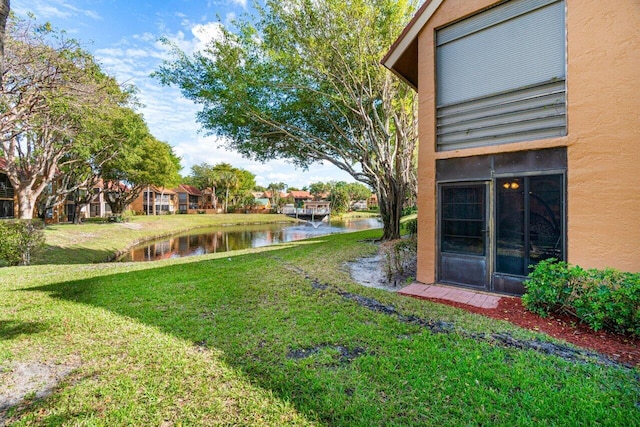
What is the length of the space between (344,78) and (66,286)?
8739 mm

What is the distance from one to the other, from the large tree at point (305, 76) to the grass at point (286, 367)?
22.8 ft

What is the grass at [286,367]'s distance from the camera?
2033 millimetres

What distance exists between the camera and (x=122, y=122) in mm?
15922

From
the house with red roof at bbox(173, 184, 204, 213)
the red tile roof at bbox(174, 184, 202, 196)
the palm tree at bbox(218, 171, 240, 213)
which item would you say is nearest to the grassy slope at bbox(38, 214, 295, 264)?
the palm tree at bbox(218, 171, 240, 213)

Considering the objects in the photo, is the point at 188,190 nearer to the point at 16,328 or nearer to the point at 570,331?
the point at 16,328

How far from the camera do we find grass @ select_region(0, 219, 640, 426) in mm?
Result: 2033

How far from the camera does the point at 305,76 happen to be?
31.2 feet

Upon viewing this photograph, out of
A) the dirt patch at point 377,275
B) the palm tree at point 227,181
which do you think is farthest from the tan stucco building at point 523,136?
the palm tree at point 227,181

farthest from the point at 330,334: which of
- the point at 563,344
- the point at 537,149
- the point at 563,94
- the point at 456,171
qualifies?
the point at 563,94

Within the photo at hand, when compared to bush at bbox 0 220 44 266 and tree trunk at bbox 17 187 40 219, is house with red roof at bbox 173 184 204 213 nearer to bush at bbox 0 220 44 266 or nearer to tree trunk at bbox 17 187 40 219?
tree trunk at bbox 17 187 40 219

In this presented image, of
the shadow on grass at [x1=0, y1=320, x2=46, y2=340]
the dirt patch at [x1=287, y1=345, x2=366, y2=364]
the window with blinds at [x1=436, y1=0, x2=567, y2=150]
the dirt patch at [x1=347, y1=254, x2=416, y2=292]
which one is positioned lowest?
the dirt patch at [x1=347, y1=254, x2=416, y2=292]

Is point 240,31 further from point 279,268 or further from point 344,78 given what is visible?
point 279,268

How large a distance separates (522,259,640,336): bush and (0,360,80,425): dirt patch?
5289 millimetres

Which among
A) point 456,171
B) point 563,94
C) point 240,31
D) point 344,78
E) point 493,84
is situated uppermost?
point 240,31
